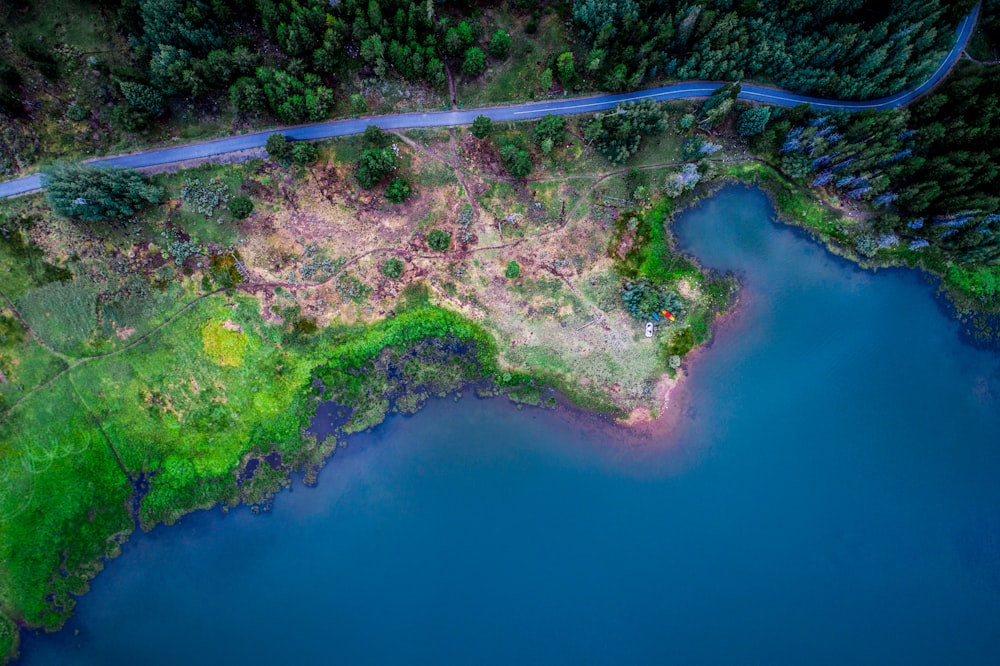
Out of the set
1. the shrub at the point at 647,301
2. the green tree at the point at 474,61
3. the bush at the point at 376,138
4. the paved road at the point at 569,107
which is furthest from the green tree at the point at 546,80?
the shrub at the point at 647,301

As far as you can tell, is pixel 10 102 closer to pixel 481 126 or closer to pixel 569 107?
pixel 481 126

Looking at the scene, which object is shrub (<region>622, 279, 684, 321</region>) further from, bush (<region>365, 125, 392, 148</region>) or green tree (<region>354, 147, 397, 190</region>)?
bush (<region>365, 125, 392, 148</region>)

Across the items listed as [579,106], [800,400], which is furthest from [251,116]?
[800,400]

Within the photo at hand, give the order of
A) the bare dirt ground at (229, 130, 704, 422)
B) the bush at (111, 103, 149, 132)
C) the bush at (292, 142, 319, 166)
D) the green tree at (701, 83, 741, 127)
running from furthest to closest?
the bare dirt ground at (229, 130, 704, 422) → the green tree at (701, 83, 741, 127) → the bush at (292, 142, 319, 166) → the bush at (111, 103, 149, 132)

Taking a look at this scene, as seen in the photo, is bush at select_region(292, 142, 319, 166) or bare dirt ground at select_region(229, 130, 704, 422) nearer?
bush at select_region(292, 142, 319, 166)

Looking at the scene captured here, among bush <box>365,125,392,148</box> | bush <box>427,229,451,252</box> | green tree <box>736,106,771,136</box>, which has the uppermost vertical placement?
green tree <box>736,106,771,136</box>

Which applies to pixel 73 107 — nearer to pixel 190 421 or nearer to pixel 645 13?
pixel 190 421

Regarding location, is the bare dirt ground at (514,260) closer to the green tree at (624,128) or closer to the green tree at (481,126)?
the green tree at (481,126)

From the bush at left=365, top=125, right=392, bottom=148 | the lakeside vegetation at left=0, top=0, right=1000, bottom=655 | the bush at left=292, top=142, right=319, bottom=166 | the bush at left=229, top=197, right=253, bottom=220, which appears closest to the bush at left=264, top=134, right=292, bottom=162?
the lakeside vegetation at left=0, top=0, right=1000, bottom=655
